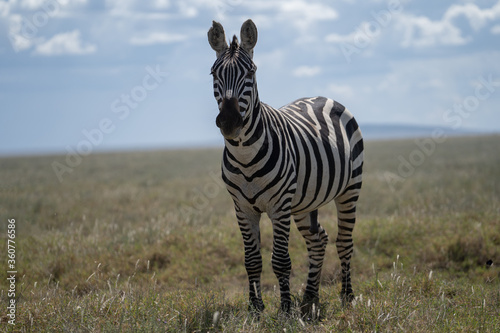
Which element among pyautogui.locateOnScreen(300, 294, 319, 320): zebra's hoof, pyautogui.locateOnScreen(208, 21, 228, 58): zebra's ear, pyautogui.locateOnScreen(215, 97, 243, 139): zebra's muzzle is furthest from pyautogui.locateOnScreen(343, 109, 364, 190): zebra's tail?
pyautogui.locateOnScreen(215, 97, 243, 139): zebra's muzzle

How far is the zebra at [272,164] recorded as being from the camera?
4512 millimetres

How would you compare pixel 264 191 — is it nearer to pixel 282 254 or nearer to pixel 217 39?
pixel 282 254

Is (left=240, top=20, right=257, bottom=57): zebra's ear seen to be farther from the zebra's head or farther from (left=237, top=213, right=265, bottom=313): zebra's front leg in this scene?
(left=237, top=213, right=265, bottom=313): zebra's front leg

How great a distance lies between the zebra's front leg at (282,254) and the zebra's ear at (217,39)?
6.26ft

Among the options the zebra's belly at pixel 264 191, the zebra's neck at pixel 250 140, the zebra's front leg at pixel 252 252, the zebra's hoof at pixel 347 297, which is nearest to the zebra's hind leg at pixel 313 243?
the zebra's hoof at pixel 347 297

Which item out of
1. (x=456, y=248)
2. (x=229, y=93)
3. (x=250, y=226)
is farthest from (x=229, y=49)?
(x=456, y=248)

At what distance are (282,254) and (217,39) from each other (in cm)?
241

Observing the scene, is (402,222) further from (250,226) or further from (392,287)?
(250,226)

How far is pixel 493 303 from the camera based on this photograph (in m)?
4.77

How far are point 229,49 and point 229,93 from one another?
2.12 ft

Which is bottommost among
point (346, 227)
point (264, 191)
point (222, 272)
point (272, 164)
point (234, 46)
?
point (222, 272)

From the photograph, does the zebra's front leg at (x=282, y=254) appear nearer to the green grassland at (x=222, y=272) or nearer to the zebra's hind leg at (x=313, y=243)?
the green grassland at (x=222, y=272)

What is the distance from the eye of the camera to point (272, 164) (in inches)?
189

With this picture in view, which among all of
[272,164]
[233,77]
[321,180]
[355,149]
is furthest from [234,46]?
[355,149]
